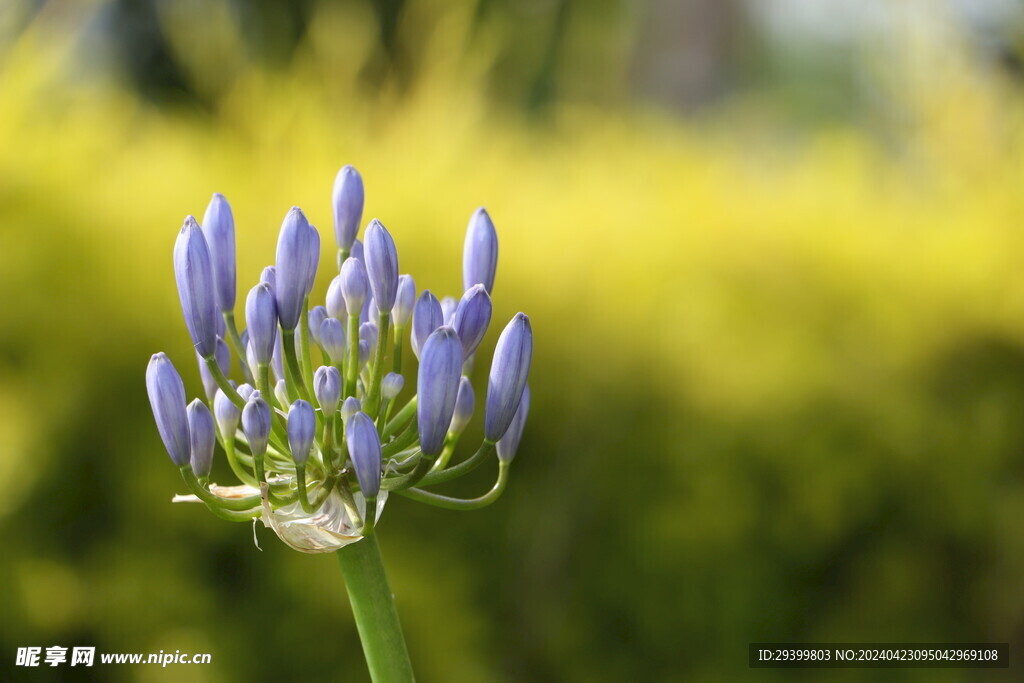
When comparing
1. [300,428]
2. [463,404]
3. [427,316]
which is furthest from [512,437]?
[300,428]

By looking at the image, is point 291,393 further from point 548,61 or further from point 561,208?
point 548,61

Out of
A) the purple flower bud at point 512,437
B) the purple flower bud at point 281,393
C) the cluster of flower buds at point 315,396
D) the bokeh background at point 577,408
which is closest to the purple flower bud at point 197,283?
the cluster of flower buds at point 315,396

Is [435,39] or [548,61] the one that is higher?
[548,61]

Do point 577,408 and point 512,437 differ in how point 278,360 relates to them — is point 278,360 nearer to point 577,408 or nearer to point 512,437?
point 512,437

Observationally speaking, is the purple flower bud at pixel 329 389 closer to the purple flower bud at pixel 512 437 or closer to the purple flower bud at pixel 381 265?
the purple flower bud at pixel 381 265

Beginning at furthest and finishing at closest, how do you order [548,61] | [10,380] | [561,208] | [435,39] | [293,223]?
[548,61], [435,39], [561,208], [10,380], [293,223]

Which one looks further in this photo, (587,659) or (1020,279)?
(1020,279)

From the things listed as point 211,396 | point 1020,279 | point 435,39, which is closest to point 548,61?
point 435,39
